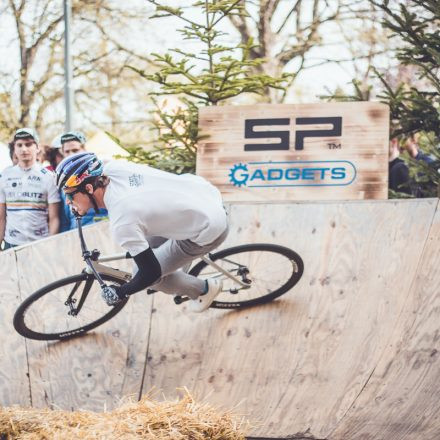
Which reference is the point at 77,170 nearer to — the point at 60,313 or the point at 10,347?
the point at 60,313

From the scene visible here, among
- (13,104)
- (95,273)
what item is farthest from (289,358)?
(13,104)

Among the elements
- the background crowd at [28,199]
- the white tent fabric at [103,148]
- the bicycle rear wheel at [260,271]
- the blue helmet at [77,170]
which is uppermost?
the white tent fabric at [103,148]

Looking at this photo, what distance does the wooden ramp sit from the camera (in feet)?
18.7

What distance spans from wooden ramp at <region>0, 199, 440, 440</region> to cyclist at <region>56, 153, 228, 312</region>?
1.22 meters

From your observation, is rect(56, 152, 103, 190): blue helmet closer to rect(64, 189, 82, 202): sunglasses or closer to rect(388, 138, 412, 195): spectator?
rect(64, 189, 82, 202): sunglasses

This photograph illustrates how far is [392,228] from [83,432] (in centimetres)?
426

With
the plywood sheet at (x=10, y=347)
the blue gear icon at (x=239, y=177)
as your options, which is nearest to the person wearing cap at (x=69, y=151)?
the plywood sheet at (x=10, y=347)

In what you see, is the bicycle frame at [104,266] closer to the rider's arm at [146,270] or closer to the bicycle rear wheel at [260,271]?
the bicycle rear wheel at [260,271]

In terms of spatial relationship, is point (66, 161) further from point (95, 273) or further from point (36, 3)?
point (36, 3)

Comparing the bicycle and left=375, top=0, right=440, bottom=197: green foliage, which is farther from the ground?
left=375, top=0, right=440, bottom=197: green foliage

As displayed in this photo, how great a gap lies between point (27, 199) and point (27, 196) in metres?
0.03

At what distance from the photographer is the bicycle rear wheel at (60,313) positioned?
6.47m

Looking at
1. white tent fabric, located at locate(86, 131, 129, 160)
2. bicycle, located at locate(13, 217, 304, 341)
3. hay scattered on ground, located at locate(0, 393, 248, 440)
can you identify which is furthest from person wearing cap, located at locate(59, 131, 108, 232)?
white tent fabric, located at locate(86, 131, 129, 160)

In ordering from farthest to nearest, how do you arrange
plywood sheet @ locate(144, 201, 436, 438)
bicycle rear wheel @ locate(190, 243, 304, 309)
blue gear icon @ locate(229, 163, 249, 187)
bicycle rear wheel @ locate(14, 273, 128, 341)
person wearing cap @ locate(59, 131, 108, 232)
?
blue gear icon @ locate(229, 163, 249, 187) < person wearing cap @ locate(59, 131, 108, 232) < bicycle rear wheel @ locate(190, 243, 304, 309) < bicycle rear wheel @ locate(14, 273, 128, 341) < plywood sheet @ locate(144, 201, 436, 438)
